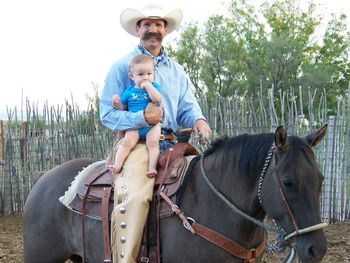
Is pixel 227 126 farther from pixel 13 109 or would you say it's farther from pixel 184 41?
pixel 184 41

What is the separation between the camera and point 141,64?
3.22 m

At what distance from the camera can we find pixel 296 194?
2.50 meters

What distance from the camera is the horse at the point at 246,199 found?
249 cm

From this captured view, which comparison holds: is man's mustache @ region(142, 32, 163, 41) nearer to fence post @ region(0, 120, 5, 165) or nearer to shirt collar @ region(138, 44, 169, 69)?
shirt collar @ region(138, 44, 169, 69)

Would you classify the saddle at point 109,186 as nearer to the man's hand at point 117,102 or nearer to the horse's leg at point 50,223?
the horse's leg at point 50,223

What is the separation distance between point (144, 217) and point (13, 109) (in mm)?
7552

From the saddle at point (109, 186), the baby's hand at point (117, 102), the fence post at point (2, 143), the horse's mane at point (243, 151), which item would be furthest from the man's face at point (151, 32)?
the fence post at point (2, 143)

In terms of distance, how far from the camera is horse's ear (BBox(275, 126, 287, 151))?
257cm

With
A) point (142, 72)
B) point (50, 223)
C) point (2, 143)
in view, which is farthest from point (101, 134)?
point (142, 72)

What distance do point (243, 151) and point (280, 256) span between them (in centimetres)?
372

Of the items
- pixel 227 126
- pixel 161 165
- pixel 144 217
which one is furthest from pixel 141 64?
pixel 227 126

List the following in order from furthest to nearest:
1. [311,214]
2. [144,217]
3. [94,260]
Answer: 1. [94,260]
2. [144,217]
3. [311,214]

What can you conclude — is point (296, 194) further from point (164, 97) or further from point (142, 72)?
point (164, 97)

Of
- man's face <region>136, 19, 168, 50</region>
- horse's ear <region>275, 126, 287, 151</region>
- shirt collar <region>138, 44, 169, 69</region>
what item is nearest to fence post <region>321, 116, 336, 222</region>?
shirt collar <region>138, 44, 169, 69</region>
